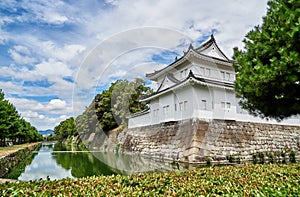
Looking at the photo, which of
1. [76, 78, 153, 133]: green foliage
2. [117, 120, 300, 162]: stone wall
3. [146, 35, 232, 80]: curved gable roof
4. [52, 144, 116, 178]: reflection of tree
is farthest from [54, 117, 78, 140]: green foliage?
[146, 35, 232, 80]: curved gable roof

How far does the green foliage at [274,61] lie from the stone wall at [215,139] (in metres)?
4.45

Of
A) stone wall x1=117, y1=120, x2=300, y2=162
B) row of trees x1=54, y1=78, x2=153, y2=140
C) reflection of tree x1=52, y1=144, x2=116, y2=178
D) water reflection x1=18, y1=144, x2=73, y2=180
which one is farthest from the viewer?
row of trees x1=54, y1=78, x2=153, y2=140

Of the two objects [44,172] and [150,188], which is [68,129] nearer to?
[44,172]

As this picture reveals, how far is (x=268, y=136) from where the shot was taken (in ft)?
42.0

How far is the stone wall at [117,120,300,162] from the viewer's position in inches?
420

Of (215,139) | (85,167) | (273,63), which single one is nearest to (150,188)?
(273,63)

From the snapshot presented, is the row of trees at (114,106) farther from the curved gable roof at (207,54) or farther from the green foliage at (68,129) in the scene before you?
the green foliage at (68,129)

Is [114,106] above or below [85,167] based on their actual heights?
above

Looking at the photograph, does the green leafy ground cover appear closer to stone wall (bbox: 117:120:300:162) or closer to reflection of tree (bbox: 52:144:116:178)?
reflection of tree (bbox: 52:144:116:178)

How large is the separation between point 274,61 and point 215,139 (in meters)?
6.74

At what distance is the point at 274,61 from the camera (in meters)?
4.95

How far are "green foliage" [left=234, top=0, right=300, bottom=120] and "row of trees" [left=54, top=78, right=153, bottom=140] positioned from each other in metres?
15.1

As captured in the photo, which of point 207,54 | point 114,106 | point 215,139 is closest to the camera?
point 215,139

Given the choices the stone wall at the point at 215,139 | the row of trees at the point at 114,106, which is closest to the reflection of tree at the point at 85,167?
the stone wall at the point at 215,139
